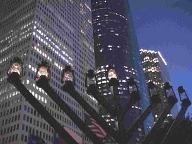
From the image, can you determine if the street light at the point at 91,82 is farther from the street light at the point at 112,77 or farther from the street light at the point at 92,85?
the street light at the point at 112,77

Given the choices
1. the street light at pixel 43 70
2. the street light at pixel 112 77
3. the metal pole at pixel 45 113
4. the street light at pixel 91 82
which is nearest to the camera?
the metal pole at pixel 45 113

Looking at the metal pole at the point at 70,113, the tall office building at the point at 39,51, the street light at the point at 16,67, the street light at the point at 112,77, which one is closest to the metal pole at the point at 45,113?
the street light at the point at 16,67

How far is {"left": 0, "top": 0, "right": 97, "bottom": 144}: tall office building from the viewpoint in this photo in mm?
86312

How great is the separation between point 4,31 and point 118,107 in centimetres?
11467

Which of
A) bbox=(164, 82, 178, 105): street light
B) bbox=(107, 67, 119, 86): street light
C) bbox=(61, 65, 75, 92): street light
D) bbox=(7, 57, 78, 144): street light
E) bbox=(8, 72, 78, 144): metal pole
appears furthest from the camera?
bbox=(164, 82, 178, 105): street light

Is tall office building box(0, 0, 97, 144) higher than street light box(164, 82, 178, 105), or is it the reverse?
tall office building box(0, 0, 97, 144)

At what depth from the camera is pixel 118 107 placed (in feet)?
42.4

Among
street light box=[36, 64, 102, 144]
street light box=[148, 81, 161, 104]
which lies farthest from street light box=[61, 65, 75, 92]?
street light box=[148, 81, 161, 104]

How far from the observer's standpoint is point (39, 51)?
103188mm

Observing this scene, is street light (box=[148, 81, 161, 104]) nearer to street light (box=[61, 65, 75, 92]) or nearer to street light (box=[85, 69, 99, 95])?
street light (box=[85, 69, 99, 95])

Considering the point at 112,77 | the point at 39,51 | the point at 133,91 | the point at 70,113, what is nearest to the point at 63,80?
the point at 70,113

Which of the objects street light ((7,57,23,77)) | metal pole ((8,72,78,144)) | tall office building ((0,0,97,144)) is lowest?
metal pole ((8,72,78,144))

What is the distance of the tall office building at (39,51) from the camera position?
86.3m

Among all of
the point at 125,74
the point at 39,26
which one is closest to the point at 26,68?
the point at 39,26
